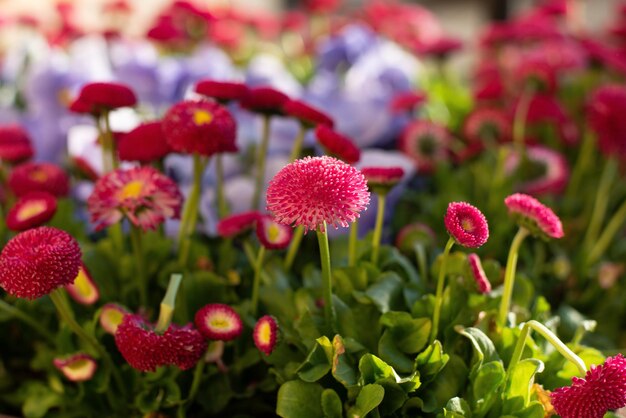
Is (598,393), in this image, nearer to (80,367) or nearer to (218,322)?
(218,322)

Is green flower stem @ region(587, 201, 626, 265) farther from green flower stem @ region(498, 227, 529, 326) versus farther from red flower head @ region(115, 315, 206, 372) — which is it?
red flower head @ region(115, 315, 206, 372)

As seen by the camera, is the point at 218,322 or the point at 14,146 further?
the point at 14,146

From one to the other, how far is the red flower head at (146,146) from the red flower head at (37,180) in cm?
12

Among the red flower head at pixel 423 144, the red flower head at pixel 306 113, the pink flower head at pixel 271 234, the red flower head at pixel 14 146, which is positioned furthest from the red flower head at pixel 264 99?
the red flower head at pixel 423 144

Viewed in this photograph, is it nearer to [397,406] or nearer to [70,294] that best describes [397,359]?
[397,406]

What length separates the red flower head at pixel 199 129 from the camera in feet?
1.88

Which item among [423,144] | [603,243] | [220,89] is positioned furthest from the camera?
[423,144]

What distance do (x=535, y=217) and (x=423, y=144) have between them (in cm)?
45

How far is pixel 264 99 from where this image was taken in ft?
2.23

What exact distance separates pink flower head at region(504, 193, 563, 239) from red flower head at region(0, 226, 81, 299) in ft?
1.07

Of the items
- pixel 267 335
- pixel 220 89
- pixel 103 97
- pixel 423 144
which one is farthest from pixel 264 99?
pixel 423 144

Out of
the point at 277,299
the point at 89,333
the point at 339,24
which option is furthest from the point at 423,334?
the point at 339,24

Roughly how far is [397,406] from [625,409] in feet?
0.58

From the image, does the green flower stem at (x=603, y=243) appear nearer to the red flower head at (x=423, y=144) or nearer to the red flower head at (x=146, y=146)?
the red flower head at (x=423, y=144)
